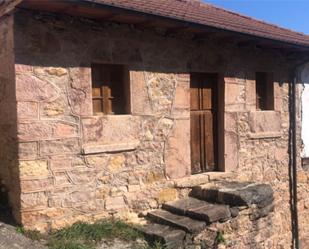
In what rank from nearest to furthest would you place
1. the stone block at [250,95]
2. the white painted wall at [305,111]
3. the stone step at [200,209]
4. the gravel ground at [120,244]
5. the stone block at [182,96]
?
1. the gravel ground at [120,244]
2. the stone step at [200,209]
3. the stone block at [182,96]
4. the stone block at [250,95]
5. the white painted wall at [305,111]

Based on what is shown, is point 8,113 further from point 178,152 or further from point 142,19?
point 178,152

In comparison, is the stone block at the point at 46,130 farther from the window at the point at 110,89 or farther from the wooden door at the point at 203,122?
the wooden door at the point at 203,122

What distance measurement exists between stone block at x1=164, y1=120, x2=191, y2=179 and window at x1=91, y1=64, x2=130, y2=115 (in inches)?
34.8

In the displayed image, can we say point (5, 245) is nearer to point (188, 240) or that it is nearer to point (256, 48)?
point (188, 240)

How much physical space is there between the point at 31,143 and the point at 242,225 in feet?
9.89

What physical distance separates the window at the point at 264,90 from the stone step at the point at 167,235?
3583 millimetres

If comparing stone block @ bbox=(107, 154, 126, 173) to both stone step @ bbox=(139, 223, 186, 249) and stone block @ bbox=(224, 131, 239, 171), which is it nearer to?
stone step @ bbox=(139, 223, 186, 249)

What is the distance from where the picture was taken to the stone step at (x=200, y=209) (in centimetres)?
507

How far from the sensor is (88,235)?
4.59 meters

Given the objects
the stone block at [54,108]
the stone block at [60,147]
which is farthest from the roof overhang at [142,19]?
the stone block at [60,147]

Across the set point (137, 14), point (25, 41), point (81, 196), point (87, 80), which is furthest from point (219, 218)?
point (25, 41)

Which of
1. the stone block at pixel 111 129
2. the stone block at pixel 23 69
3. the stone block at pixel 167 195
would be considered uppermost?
the stone block at pixel 23 69

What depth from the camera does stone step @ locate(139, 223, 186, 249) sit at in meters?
4.59

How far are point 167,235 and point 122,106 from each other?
1.86 meters
